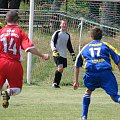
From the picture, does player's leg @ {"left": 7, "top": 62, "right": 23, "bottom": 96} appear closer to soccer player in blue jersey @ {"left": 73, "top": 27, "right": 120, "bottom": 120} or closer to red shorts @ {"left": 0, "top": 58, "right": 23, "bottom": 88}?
red shorts @ {"left": 0, "top": 58, "right": 23, "bottom": 88}

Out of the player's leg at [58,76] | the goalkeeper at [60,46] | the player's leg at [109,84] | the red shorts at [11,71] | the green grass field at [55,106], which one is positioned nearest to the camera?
the red shorts at [11,71]

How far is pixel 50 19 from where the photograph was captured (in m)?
18.0

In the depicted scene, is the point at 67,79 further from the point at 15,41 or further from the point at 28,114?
the point at 15,41

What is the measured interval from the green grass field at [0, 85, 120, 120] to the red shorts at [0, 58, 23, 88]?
83cm

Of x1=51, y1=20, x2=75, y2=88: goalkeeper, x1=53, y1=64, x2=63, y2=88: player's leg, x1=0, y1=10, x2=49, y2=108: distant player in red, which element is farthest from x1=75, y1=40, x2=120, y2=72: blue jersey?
x1=53, y1=64, x2=63, y2=88: player's leg

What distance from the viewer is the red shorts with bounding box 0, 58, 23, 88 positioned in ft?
31.3

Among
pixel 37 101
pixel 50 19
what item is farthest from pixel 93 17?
pixel 37 101

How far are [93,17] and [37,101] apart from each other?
7.04 metres

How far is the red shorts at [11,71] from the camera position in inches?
376

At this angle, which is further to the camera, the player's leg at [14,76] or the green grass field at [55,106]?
the green grass field at [55,106]

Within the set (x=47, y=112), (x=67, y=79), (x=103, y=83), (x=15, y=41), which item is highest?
(x=15, y=41)

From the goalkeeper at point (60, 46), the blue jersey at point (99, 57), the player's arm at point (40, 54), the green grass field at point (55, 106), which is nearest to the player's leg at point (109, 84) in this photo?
the blue jersey at point (99, 57)

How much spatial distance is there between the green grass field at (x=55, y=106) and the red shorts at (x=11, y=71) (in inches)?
32.6

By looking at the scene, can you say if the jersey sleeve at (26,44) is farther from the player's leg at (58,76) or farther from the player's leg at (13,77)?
the player's leg at (58,76)
